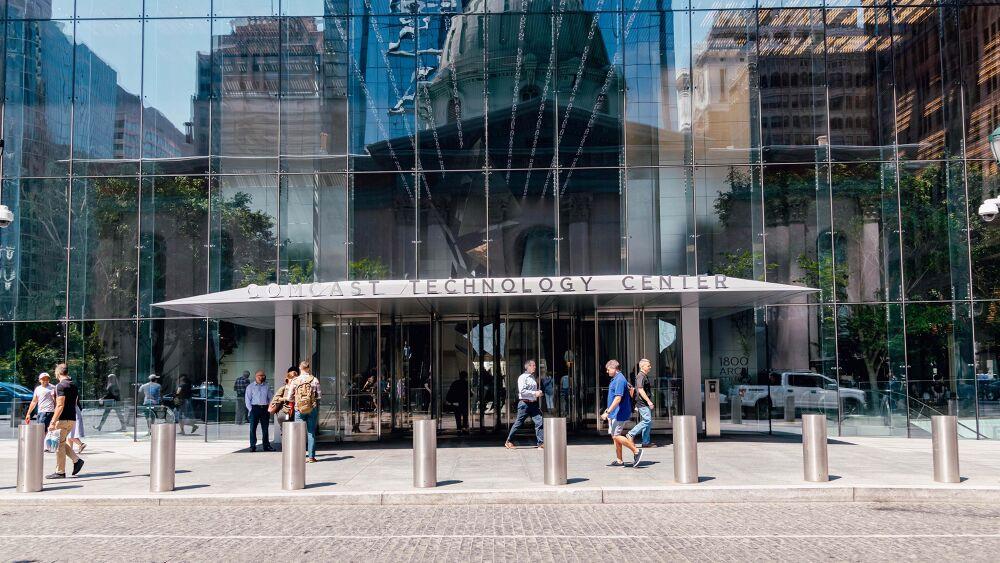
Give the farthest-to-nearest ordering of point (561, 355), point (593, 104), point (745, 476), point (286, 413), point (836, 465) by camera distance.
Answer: point (593, 104) → point (561, 355) → point (286, 413) → point (836, 465) → point (745, 476)

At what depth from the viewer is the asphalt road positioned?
8375 millimetres

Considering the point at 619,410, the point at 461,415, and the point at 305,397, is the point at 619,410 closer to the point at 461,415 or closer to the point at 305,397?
the point at 305,397

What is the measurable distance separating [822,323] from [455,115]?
33.9ft

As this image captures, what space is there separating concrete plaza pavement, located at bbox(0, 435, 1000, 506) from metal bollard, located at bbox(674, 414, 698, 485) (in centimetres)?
20

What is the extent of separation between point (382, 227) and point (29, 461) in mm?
11401

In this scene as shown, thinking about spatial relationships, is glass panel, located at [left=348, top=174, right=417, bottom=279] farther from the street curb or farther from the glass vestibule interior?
the street curb

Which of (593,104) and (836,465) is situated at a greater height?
(593,104)

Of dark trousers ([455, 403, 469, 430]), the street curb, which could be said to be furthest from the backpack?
dark trousers ([455, 403, 469, 430])

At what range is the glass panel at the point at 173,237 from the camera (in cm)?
2288

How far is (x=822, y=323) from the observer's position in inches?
878

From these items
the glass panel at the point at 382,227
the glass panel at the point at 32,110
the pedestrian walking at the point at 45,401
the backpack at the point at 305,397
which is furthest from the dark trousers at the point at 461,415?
the glass panel at the point at 32,110

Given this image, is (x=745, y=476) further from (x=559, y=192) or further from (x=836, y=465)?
(x=559, y=192)

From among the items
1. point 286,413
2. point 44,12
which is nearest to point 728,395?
point 286,413

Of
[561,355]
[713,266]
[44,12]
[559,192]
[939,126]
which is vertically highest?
[44,12]
